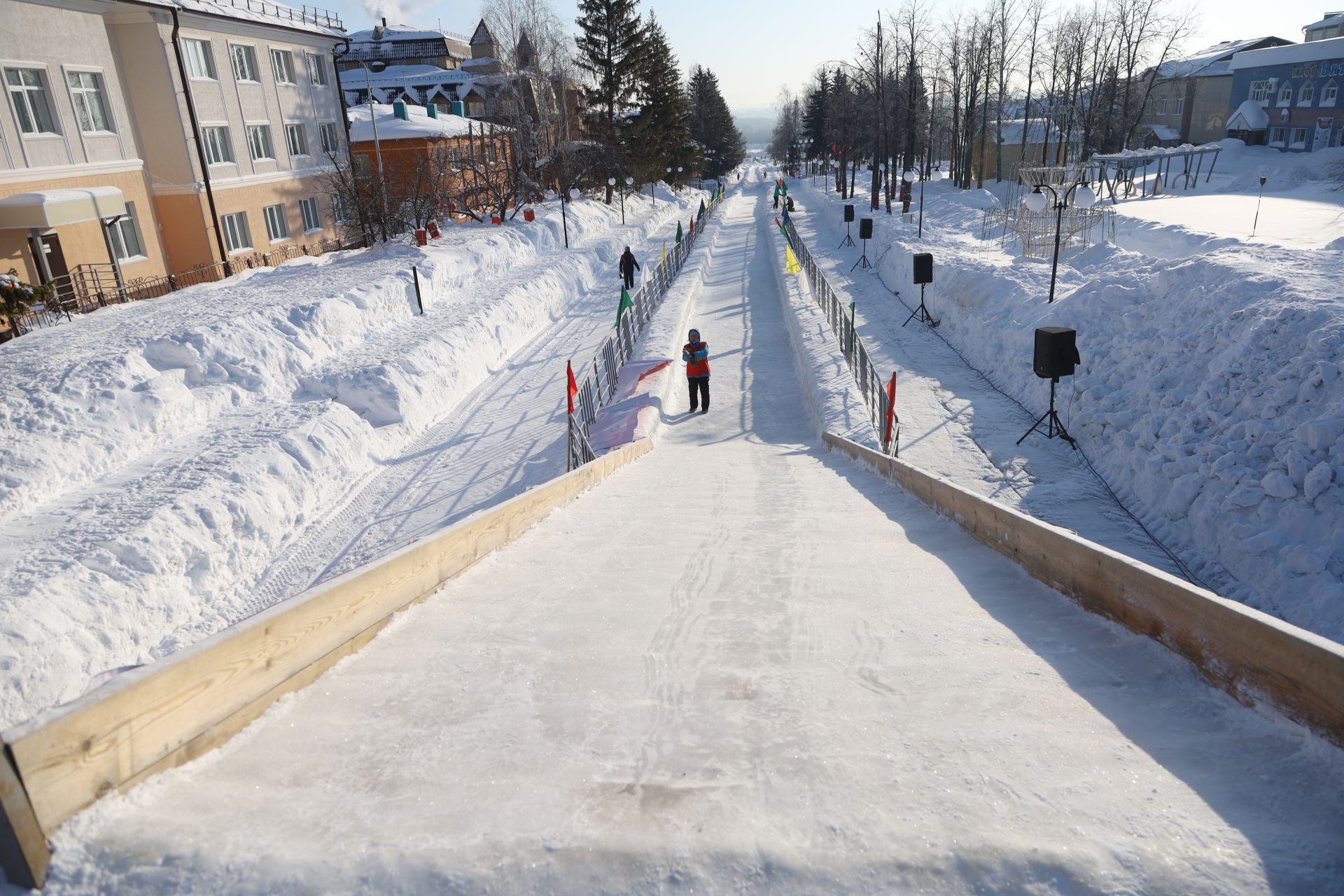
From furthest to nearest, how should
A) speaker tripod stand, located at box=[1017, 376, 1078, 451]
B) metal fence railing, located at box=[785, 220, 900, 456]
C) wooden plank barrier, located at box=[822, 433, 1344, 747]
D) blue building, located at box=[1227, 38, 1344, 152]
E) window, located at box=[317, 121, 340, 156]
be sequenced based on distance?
blue building, located at box=[1227, 38, 1344, 152]
window, located at box=[317, 121, 340, 156]
speaker tripod stand, located at box=[1017, 376, 1078, 451]
metal fence railing, located at box=[785, 220, 900, 456]
wooden plank barrier, located at box=[822, 433, 1344, 747]

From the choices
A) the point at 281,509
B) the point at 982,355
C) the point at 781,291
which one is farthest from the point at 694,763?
the point at 781,291

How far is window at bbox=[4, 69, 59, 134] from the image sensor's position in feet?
56.9

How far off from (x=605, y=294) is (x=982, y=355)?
41.2 ft

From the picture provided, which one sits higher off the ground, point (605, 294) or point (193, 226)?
point (193, 226)

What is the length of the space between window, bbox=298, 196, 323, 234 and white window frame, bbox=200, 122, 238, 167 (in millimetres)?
3329

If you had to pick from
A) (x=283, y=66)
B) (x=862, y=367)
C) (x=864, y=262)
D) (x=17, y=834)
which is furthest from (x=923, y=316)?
(x=283, y=66)

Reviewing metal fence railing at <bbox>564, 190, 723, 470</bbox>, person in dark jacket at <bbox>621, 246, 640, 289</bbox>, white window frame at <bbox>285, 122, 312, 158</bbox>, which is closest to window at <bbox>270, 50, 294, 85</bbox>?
white window frame at <bbox>285, 122, 312, 158</bbox>

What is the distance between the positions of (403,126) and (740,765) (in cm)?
3822

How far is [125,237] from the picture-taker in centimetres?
2064

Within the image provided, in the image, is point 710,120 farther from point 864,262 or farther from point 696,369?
point 696,369

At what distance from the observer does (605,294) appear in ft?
79.4

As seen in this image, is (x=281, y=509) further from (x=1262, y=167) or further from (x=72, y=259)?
(x=1262, y=167)

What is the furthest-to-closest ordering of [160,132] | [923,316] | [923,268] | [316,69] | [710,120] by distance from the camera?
[710,120] < [316,69] < [160,132] < [923,316] < [923,268]

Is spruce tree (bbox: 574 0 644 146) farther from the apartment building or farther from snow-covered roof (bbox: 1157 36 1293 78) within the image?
snow-covered roof (bbox: 1157 36 1293 78)
